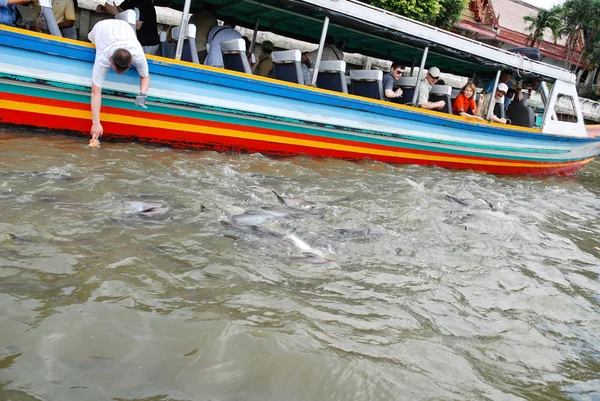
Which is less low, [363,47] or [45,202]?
[363,47]

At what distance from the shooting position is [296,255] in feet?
11.9

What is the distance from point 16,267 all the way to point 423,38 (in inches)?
273

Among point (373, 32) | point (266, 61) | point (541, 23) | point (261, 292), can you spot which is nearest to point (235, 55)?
point (266, 61)

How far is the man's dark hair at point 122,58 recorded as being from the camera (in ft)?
17.8

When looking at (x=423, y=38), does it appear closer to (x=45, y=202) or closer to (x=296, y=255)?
(x=296, y=255)

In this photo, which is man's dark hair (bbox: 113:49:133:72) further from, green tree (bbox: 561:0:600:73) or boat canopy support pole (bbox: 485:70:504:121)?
green tree (bbox: 561:0:600:73)

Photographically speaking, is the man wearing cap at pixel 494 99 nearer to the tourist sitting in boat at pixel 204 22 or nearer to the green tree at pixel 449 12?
the tourist sitting in boat at pixel 204 22

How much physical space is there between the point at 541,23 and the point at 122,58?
1380 inches

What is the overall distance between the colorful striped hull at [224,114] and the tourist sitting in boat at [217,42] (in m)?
0.61

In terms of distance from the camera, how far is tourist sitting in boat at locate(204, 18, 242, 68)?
6.88 m

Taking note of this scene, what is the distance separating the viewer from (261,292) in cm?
299

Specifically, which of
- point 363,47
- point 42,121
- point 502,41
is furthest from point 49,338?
point 502,41

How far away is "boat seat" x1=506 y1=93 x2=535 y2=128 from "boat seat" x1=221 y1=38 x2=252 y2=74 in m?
6.13

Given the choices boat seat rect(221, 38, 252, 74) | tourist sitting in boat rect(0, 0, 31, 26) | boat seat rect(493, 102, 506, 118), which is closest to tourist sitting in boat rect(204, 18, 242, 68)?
boat seat rect(221, 38, 252, 74)
